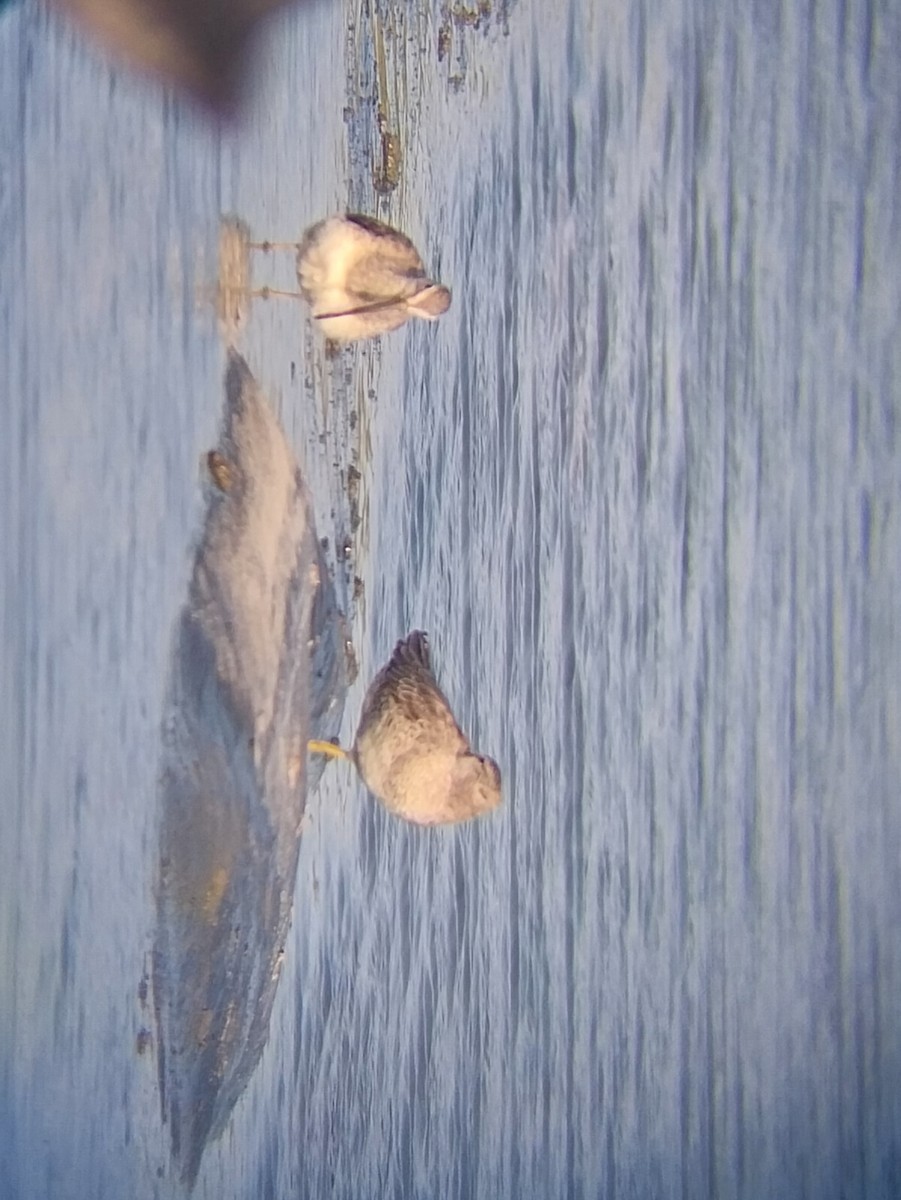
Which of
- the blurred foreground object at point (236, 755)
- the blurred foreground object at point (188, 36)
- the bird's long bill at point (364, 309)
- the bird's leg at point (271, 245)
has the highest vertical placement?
the blurred foreground object at point (188, 36)

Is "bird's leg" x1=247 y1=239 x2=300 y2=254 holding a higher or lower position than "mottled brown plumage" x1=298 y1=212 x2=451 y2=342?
higher

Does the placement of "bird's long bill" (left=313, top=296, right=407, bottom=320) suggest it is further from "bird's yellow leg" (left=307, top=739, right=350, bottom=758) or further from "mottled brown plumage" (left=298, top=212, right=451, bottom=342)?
"bird's yellow leg" (left=307, top=739, right=350, bottom=758)

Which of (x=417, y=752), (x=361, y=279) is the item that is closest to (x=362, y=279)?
(x=361, y=279)

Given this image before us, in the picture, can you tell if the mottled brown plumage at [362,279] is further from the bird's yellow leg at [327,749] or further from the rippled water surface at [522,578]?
the bird's yellow leg at [327,749]

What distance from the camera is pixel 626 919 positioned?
270 millimetres

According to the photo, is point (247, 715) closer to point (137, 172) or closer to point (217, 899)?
point (217, 899)

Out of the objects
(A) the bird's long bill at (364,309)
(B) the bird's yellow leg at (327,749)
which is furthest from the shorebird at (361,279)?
(B) the bird's yellow leg at (327,749)

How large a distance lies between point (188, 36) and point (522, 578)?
180 mm

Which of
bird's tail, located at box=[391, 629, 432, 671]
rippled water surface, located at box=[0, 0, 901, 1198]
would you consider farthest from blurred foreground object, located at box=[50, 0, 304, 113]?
bird's tail, located at box=[391, 629, 432, 671]

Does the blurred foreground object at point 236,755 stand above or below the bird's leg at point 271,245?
below

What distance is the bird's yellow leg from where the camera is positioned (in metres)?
0.29

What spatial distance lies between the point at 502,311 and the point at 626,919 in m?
0.16

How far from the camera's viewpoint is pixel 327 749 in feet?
0.96

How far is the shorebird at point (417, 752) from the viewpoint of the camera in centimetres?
27
